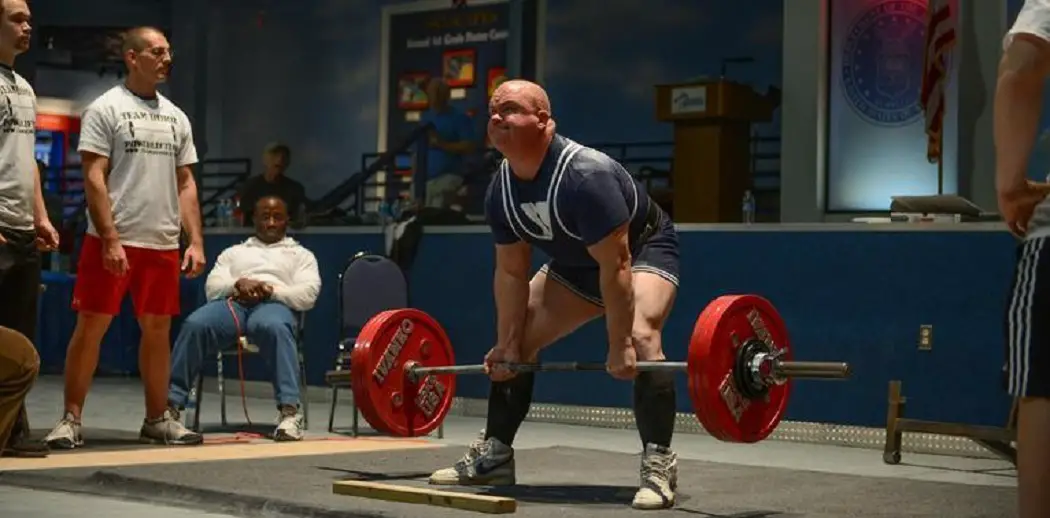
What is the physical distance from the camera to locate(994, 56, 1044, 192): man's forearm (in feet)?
8.02

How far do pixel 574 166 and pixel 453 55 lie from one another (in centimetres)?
991

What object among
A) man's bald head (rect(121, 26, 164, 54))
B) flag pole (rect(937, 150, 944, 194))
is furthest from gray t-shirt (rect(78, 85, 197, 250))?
flag pole (rect(937, 150, 944, 194))

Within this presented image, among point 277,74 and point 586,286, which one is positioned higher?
point 277,74

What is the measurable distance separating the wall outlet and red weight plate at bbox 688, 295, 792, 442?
2316mm

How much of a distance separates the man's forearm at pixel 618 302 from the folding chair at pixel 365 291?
302cm

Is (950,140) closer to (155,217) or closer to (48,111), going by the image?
(155,217)

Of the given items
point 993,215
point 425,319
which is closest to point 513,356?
point 425,319

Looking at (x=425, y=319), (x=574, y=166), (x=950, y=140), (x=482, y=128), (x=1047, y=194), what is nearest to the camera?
(x=1047, y=194)

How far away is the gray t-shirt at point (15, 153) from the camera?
524cm

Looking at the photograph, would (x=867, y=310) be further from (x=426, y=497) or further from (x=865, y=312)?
(x=426, y=497)

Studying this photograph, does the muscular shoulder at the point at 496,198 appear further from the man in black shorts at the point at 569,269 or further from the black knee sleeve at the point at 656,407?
the black knee sleeve at the point at 656,407

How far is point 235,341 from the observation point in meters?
6.64

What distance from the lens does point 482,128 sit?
13219mm

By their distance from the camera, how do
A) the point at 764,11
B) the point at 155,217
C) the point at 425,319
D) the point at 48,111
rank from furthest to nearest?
the point at 48,111, the point at 764,11, the point at 155,217, the point at 425,319
